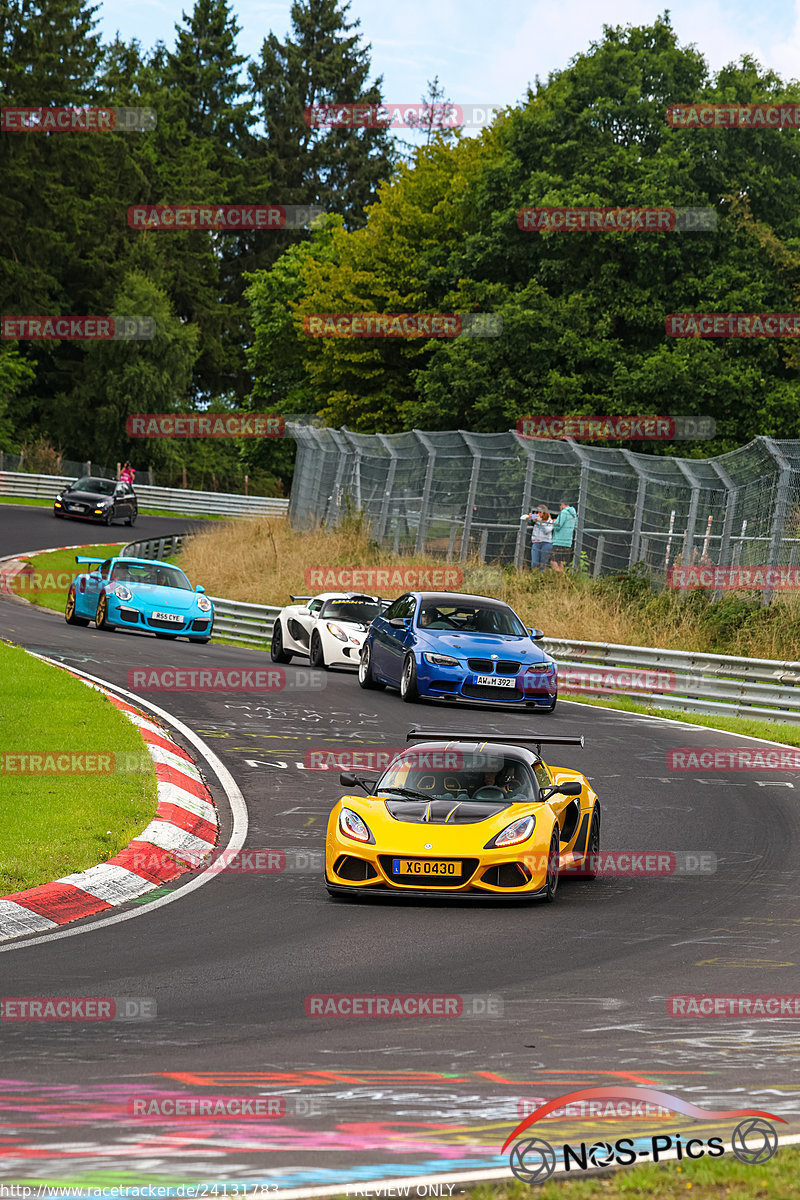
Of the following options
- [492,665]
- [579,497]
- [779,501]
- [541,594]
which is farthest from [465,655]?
[579,497]

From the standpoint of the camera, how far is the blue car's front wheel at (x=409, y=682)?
2052 centimetres

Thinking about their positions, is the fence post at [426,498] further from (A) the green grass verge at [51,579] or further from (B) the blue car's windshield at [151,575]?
(A) the green grass verge at [51,579]

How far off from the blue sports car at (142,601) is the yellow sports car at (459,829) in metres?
16.4

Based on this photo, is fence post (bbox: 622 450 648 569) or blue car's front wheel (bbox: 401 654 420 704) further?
fence post (bbox: 622 450 648 569)

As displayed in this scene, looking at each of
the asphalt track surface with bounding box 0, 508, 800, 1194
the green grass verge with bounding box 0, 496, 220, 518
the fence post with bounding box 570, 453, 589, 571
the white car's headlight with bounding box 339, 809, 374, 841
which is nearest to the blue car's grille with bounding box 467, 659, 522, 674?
the asphalt track surface with bounding box 0, 508, 800, 1194

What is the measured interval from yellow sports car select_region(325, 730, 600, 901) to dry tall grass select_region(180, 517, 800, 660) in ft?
41.8

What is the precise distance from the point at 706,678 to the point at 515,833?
12722 millimetres

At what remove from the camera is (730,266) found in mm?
44500

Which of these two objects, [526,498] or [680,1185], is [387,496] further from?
[680,1185]

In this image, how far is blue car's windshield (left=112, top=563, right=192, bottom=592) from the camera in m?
27.5

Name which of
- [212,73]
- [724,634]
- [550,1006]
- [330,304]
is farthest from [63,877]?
[212,73]

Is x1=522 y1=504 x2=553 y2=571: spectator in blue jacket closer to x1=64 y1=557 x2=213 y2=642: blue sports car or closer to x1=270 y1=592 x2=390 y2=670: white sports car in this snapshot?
x1=270 y1=592 x2=390 y2=670: white sports car

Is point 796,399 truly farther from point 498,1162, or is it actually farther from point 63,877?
point 498,1162

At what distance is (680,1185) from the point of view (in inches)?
178
